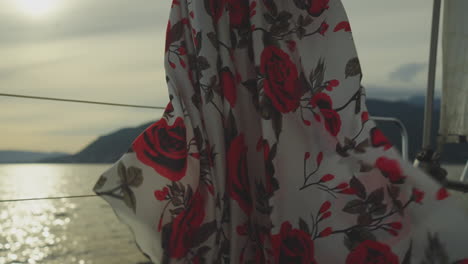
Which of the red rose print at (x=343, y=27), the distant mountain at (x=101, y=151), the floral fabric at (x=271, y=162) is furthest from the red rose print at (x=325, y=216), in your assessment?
the distant mountain at (x=101, y=151)

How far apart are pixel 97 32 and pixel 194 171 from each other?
2.37 meters

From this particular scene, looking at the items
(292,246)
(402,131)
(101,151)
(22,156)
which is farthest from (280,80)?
(402,131)

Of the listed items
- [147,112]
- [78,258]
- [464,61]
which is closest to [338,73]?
[147,112]

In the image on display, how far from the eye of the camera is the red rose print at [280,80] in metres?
0.96

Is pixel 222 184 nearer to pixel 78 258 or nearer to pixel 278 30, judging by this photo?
pixel 278 30

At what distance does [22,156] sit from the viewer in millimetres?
1315

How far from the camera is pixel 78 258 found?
144 centimetres

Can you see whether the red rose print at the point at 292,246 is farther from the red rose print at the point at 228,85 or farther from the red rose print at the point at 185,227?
the red rose print at the point at 228,85

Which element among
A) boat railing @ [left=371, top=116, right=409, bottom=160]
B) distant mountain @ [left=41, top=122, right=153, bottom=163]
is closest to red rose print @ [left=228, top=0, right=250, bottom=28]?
distant mountain @ [left=41, top=122, right=153, bottom=163]

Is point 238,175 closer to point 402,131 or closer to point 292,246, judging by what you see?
point 292,246

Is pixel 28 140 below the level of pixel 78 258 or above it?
above

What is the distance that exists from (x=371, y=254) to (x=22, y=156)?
3.66 feet

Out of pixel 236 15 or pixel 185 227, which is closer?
pixel 185 227

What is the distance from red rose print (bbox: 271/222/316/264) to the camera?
852mm
